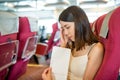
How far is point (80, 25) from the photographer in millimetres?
1474

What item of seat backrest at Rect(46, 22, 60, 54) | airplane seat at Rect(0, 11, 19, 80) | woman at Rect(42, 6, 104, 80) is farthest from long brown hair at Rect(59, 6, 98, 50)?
seat backrest at Rect(46, 22, 60, 54)

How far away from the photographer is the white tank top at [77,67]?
1.49m

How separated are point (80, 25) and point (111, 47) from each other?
0.30 m

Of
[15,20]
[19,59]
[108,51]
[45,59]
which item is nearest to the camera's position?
[108,51]

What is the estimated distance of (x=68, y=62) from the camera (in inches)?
60.2

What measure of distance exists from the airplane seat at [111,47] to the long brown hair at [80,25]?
155 millimetres

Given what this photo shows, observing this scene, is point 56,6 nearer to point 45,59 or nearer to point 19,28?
point 45,59

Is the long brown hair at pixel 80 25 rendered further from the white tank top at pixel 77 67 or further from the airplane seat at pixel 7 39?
the airplane seat at pixel 7 39

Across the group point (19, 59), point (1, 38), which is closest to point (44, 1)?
point (19, 59)

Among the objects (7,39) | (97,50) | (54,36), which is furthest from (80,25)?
(54,36)

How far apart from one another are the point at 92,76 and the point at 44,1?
4.52m

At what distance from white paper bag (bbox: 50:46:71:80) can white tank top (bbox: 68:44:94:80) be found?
5cm

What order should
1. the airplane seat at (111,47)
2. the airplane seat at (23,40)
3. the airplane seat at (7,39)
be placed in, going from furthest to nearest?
the airplane seat at (23,40) → the airplane seat at (7,39) → the airplane seat at (111,47)

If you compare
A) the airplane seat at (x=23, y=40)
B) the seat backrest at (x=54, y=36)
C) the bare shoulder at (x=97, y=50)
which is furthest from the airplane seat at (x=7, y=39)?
the seat backrest at (x=54, y=36)
